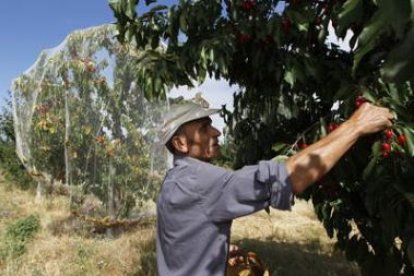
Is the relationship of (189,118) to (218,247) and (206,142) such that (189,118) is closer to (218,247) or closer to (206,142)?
(206,142)

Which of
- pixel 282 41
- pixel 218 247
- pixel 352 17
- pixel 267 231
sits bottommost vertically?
pixel 267 231

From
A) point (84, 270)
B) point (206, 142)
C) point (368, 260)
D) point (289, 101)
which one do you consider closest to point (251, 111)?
point (289, 101)

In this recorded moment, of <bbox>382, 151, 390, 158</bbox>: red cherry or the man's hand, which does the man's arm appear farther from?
<bbox>382, 151, 390, 158</bbox>: red cherry

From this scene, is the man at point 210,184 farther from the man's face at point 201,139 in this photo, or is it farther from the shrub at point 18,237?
the shrub at point 18,237

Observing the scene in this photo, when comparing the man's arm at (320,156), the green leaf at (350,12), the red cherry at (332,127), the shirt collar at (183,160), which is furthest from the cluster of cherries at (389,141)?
the green leaf at (350,12)

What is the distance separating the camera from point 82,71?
357 inches

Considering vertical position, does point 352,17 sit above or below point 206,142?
above

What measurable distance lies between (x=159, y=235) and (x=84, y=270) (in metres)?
4.16

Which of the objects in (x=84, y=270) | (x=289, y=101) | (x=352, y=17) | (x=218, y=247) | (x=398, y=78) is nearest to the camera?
(x=398, y=78)

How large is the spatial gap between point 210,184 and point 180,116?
0.37 meters

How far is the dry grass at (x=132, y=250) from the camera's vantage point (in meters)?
6.53

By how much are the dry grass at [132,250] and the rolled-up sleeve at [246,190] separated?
408cm

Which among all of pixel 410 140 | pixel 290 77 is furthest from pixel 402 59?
pixel 290 77

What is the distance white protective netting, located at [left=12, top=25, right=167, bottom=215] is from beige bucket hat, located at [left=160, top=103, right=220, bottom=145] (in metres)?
6.41
